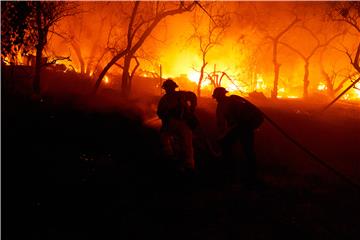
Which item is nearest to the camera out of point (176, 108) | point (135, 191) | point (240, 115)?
point (135, 191)

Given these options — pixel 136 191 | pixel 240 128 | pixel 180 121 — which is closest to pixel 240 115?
pixel 240 128

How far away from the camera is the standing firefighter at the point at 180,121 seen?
6914mm

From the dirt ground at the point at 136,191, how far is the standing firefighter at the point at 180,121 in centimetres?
38

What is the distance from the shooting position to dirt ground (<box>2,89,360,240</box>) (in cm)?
484

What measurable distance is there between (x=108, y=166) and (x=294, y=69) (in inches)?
1662

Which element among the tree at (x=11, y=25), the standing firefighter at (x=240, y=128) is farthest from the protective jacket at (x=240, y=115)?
the tree at (x=11, y=25)

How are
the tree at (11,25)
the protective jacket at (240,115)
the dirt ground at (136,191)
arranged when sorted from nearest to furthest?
the dirt ground at (136,191) < the protective jacket at (240,115) < the tree at (11,25)

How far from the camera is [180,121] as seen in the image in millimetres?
6973

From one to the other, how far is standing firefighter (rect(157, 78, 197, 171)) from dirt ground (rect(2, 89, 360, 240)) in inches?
14.8

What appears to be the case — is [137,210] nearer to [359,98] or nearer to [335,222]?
[335,222]

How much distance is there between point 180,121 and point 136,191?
1686 mm

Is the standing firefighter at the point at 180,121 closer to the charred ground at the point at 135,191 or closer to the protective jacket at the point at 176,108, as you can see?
the protective jacket at the point at 176,108

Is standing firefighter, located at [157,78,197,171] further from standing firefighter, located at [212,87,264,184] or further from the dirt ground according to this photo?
standing firefighter, located at [212,87,264,184]

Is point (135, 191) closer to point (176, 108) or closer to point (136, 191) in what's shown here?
point (136, 191)
